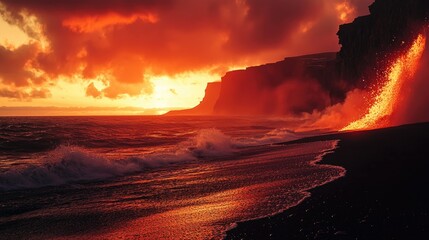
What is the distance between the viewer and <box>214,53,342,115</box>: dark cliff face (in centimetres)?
13112

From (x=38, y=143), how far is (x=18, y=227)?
29.1m

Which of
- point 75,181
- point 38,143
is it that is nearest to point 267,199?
point 75,181

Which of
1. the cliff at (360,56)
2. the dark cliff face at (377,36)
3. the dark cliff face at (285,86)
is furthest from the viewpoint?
the dark cliff face at (285,86)

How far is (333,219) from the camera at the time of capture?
18.2ft

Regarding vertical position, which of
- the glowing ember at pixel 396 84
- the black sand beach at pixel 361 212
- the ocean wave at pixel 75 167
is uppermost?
the glowing ember at pixel 396 84

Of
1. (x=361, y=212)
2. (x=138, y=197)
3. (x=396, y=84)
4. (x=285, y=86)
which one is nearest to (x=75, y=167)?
(x=138, y=197)

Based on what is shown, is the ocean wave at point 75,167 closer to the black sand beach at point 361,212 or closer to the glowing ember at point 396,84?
the black sand beach at point 361,212

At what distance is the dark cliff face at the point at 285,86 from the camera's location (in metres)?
Result: 131

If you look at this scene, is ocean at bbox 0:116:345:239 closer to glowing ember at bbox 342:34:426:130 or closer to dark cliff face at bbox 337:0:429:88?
glowing ember at bbox 342:34:426:130

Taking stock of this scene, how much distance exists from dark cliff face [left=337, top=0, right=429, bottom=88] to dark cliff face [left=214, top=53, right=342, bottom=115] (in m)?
48.7

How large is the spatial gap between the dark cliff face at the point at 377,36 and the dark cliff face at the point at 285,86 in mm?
48723

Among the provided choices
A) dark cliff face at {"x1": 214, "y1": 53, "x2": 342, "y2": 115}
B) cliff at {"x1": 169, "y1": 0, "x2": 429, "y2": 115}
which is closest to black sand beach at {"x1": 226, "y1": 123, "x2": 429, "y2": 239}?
cliff at {"x1": 169, "y1": 0, "x2": 429, "y2": 115}

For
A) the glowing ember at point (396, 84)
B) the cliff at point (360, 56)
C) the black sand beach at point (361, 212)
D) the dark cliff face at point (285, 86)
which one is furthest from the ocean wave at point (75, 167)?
the dark cliff face at point (285, 86)

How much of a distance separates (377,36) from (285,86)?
4357 inches
